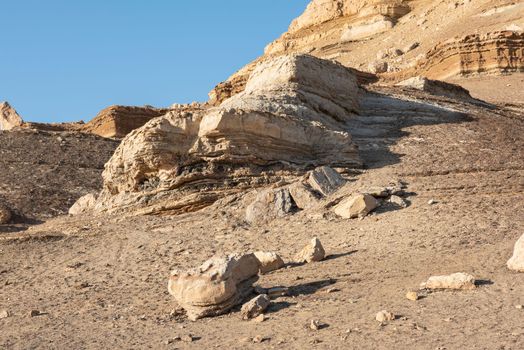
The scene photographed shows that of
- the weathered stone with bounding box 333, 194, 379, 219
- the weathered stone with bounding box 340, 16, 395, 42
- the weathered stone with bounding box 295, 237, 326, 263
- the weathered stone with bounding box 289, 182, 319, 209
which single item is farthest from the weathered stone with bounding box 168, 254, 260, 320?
the weathered stone with bounding box 340, 16, 395, 42

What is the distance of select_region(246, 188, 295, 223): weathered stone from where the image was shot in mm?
10461

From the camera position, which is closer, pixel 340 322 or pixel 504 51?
pixel 340 322

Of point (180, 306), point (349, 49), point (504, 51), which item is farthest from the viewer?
point (349, 49)

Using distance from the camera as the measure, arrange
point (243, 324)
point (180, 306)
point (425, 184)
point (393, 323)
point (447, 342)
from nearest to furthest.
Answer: point (447, 342)
point (393, 323)
point (243, 324)
point (180, 306)
point (425, 184)

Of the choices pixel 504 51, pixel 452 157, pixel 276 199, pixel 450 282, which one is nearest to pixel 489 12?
pixel 504 51

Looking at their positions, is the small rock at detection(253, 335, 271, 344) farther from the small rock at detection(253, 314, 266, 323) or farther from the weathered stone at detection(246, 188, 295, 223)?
the weathered stone at detection(246, 188, 295, 223)

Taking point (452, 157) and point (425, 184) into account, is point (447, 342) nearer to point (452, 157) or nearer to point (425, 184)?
point (425, 184)

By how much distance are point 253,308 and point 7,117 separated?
32514 millimetres

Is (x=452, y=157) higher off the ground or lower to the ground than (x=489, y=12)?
lower

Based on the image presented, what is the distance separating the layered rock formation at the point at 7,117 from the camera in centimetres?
3609

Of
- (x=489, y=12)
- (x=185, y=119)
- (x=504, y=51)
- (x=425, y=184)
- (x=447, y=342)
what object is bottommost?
(x=447, y=342)

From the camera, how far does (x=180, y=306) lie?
7.26 meters

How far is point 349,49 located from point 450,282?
46.7 metres

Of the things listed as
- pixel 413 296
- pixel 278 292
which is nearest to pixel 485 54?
pixel 278 292
